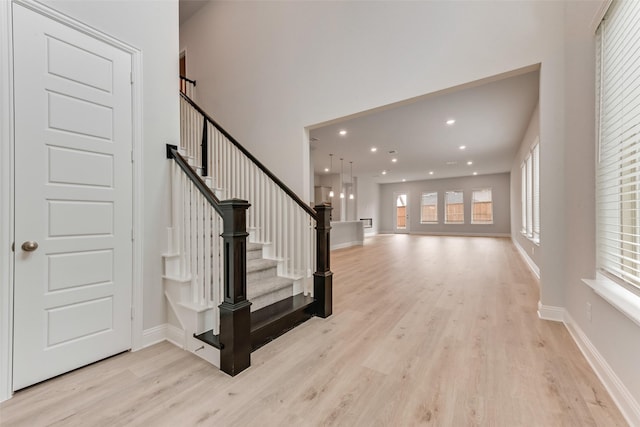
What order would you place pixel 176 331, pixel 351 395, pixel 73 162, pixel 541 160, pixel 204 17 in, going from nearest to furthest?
pixel 351 395, pixel 73 162, pixel 176 331, pixel 541 160, pixel 204 17

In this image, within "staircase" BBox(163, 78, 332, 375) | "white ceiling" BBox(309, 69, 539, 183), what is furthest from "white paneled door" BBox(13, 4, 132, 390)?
"white ceiling" BBox(309, 69, 539, 183)

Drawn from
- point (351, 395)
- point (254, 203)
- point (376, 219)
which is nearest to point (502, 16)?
point (254, 203)

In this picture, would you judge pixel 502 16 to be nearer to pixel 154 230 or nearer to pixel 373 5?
pixel 373 5

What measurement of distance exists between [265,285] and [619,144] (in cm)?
294

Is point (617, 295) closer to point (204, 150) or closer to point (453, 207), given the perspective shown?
point (204, 150)

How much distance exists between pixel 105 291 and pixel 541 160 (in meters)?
4.00

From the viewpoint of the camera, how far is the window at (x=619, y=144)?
60.7 inches

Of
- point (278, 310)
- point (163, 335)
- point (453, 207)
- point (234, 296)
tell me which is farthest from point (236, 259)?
point (453, 207)

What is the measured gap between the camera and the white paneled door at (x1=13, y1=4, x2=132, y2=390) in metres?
1.69

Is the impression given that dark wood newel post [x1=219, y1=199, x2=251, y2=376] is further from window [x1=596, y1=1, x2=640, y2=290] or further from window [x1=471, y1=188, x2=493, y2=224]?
window [x1=471, y1=188, x2=493, y2=224]

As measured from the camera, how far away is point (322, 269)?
2811 millimetres

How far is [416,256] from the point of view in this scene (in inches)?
262

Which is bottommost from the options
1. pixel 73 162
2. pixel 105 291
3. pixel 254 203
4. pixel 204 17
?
Answer: pixel 105 291

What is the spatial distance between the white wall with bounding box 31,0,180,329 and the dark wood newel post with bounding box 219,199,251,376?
2.87 feet
